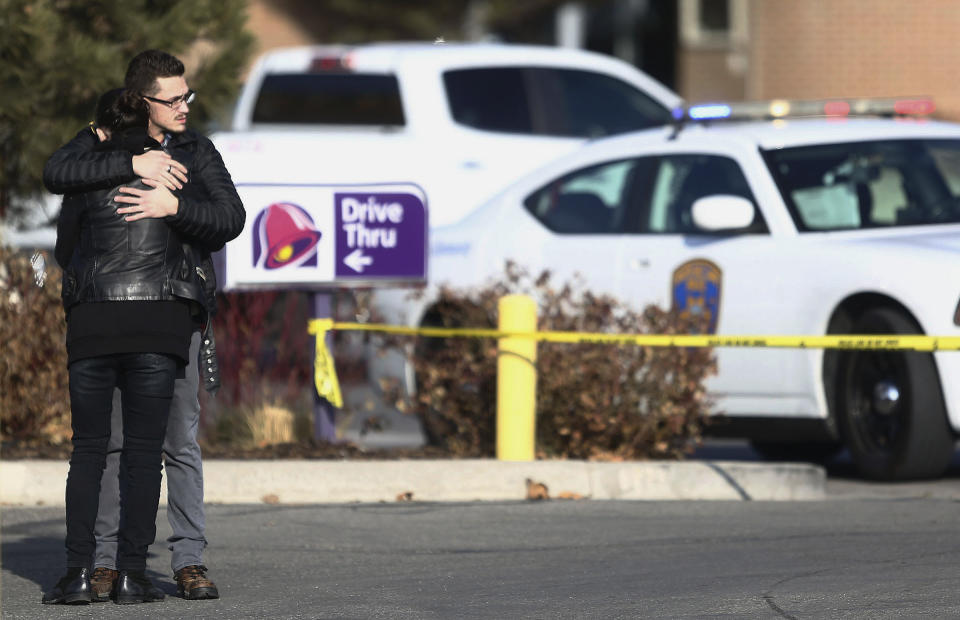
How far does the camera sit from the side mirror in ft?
30.0

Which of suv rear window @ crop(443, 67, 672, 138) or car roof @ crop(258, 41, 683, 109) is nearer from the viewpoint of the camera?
suv rear window @ crop(443, 67, 672, 138)

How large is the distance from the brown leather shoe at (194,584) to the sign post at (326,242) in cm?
271

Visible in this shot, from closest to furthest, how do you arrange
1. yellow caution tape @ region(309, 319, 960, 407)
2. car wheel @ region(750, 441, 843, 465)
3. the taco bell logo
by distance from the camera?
yellow caution tape @ region(309, 319, 960, 407)
the taco bell logo
car wheel @ region(750, 441, 843, 465)

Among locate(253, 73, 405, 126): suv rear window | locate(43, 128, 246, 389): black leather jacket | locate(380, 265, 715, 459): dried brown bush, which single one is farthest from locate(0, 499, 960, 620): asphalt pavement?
locate(253, 73, 405, 126): suv rear window

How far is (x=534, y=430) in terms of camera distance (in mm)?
8734

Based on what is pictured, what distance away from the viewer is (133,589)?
19.8 ft

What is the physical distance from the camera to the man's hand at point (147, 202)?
588 cm

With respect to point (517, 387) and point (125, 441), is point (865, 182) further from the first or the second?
point (125, 441)

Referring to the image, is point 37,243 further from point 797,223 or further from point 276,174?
point 797,223

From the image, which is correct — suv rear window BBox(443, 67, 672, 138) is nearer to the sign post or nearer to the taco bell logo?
the sign post

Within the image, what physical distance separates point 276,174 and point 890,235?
467 cm

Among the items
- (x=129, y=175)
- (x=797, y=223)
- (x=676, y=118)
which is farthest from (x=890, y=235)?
(x=129, y=175)

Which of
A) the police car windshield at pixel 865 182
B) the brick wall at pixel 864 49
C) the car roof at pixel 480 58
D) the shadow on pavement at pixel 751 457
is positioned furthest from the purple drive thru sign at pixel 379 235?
the brick wall at pixel 864 49

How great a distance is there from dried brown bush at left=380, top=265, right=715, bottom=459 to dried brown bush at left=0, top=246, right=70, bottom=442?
1.67 m
